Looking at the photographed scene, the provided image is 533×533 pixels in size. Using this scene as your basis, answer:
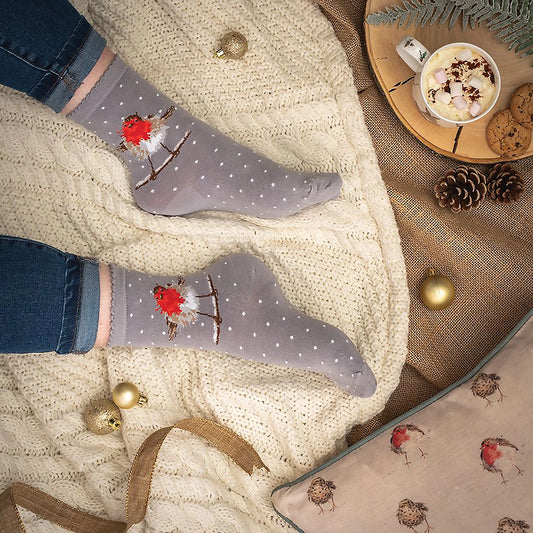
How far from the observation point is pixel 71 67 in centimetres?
95

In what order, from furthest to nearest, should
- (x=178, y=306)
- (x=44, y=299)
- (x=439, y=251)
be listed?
(x=439, y=251), (x=178, y=306), (x=44, y=299)

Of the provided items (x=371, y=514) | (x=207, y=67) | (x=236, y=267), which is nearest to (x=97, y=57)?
(x=207, y=67)

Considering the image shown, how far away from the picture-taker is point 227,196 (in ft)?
3.45

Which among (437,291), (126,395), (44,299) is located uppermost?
(44,299)

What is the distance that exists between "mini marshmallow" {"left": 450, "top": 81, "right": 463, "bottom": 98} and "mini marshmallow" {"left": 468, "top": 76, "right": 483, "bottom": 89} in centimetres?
2

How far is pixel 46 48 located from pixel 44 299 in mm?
410

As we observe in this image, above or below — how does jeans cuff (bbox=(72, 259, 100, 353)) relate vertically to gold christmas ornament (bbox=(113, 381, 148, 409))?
above

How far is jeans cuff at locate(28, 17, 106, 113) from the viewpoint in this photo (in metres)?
0.93

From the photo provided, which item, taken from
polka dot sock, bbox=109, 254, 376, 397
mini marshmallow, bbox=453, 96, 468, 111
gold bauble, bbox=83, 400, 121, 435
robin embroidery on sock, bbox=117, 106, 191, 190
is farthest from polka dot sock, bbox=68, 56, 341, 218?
gold bauble, bbox=83, 400, 121, 435

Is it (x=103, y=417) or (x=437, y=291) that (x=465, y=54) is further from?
(x=103, y=417)

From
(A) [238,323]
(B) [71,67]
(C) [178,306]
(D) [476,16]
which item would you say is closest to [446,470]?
(A) [238,323]

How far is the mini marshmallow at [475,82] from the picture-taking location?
949mm

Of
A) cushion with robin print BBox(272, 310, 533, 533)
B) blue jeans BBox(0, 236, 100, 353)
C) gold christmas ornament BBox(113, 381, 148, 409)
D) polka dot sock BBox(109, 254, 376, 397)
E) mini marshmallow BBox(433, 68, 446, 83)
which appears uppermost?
mini marshmallow BBox(433, 68, 446, 83)

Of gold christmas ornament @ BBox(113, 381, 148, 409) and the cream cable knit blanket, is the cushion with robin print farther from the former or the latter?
gold christmas ornament @ BBox(113, 381, 148, 409)
